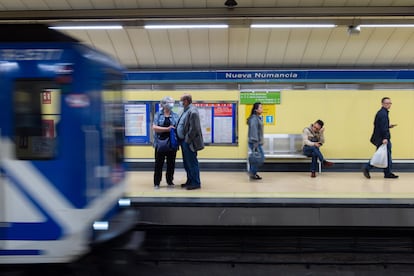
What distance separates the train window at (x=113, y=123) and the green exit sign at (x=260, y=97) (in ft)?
14.9

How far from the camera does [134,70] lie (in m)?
8.54

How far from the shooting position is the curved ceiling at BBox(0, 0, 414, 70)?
21.4 ft

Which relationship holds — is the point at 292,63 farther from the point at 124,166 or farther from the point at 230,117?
the point at 124,166

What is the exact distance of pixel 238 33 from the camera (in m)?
7.70

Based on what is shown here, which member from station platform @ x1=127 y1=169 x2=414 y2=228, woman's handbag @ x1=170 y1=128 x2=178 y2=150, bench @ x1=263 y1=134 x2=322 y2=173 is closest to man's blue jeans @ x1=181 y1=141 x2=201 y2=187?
woman's handbag @ x1=170 y1=128 x2=178 y2=150

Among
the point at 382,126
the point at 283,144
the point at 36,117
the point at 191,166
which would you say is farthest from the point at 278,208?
the point at 283,144

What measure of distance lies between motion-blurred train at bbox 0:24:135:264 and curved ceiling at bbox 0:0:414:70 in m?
3.76

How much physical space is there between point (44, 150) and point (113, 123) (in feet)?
3.17

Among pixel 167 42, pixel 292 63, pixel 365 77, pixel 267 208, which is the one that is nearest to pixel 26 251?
pixel 267 208

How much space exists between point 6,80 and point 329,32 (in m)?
6.46

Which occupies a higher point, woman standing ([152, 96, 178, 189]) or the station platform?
woman standing ([152, 96, 178, 189])

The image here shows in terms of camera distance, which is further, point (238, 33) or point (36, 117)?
point (238, 33)

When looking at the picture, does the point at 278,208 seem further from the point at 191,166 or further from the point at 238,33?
the point at 238,33

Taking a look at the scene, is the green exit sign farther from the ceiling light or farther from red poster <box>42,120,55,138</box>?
red poster <box>42,120,55,138</box>
